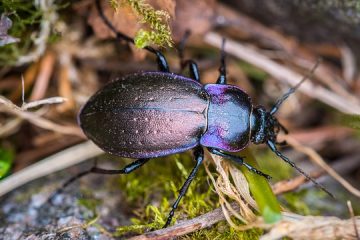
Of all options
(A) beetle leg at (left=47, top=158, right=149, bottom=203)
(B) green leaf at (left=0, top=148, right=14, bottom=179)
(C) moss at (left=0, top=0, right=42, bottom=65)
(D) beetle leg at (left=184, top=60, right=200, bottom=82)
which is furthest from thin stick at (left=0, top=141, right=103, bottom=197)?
(D) beetle leg at (left=184, top=60, right=200, bottom=82)

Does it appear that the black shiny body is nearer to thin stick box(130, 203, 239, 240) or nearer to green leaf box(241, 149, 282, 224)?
green leaf box(241, 149, 282, 224)

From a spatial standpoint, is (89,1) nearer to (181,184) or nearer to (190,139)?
(190,139)

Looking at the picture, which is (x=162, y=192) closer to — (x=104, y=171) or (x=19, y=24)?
(x=104, y=171)

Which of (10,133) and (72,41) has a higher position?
(72,41)

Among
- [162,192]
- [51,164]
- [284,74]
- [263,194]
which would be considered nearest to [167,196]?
[162,192]

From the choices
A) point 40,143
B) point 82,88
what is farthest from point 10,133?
point 82,88

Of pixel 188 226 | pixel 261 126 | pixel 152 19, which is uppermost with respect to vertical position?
pixel 152 19
